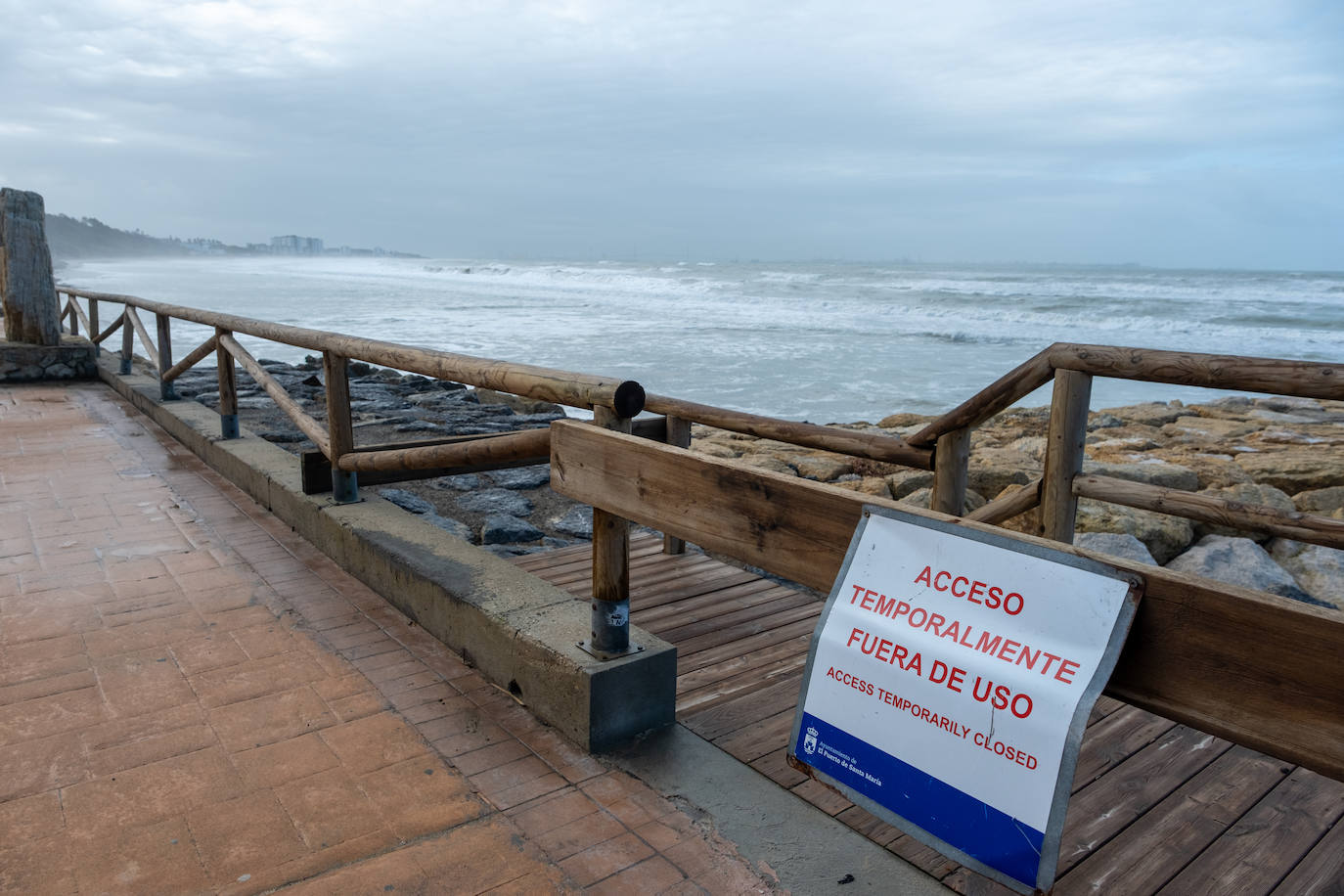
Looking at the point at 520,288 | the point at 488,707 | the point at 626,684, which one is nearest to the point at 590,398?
the point at 626,684

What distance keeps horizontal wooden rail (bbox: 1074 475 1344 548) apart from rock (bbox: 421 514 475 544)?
3505mm

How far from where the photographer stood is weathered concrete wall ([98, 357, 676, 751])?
2.81m

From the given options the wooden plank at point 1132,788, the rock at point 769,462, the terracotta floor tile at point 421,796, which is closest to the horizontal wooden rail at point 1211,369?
the wooden plank at point 1132,788

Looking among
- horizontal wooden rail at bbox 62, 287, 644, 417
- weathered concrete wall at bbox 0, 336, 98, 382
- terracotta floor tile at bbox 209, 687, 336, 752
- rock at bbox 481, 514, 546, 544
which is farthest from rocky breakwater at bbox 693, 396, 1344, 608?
weathered concrete wall at bbox 0, 336, 98, 382

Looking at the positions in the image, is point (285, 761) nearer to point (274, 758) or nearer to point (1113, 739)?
point (274, 758)

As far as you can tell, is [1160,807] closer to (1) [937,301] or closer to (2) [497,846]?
(2) [497,846]

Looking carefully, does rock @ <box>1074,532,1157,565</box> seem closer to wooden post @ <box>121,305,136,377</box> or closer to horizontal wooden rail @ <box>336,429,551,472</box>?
horizontal wooden rail @ <box>336,429,551,472</box>

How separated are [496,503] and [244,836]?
4.13 meters

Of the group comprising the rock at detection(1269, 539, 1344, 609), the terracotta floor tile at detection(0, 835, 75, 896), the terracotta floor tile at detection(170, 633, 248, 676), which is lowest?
the rock at detection(1269, 539, 1344, 609)

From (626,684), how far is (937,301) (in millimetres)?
38994

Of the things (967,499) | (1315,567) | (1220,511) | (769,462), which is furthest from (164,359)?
(1315,567)

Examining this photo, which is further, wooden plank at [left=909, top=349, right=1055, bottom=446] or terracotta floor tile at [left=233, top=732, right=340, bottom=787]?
wooden plank at [left=909, top=349, right=1055, bottom=446]

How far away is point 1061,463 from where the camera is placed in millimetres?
3133

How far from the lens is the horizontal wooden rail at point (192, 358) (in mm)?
6386
